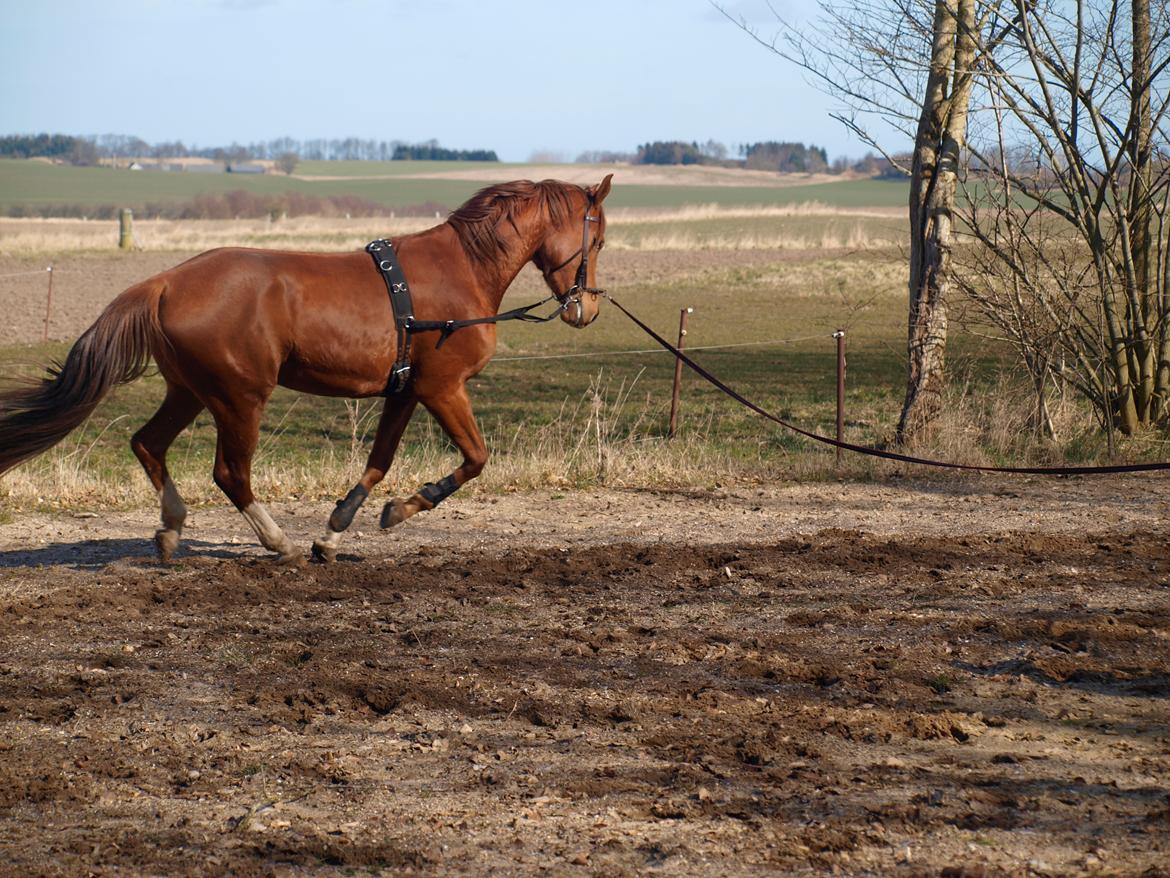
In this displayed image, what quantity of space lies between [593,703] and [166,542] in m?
3.55

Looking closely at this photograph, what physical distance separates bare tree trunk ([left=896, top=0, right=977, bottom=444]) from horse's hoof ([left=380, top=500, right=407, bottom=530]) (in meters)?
5.97

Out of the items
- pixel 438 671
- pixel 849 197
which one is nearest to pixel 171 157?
pixel 849 197

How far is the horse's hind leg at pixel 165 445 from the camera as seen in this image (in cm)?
780

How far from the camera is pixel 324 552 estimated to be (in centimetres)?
791

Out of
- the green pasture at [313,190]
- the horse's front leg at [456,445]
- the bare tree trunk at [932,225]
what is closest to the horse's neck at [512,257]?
the horse's front leg at [456,445]

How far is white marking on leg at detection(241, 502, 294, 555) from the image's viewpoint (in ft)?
25.0

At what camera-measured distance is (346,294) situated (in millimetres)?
7367

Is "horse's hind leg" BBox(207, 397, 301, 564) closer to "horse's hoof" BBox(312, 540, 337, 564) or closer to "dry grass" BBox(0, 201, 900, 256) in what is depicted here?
"horse's hoof" BBox(312, 540, 337, 564)

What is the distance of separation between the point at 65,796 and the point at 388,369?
3.55m

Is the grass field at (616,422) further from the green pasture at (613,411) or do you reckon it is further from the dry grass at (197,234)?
the dry grass at (197,234)

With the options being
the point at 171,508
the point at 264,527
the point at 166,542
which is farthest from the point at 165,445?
the point at 264,527

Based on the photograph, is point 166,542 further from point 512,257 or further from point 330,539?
point 512,257

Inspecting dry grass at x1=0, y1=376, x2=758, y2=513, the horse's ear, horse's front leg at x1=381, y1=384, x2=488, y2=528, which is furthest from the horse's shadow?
the horse's ear

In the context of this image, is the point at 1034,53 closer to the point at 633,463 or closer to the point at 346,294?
the point at 633,463
